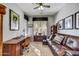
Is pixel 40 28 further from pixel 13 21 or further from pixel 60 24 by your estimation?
pixel 13 21

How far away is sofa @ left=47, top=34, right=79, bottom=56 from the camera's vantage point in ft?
5.47

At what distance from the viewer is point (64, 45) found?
A: 6.28 feet

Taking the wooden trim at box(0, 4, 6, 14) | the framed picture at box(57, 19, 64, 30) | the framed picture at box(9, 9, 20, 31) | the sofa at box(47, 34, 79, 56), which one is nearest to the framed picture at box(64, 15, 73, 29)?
the framed picture at box(57, 19, 64, 30)

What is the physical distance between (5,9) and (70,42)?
124cm

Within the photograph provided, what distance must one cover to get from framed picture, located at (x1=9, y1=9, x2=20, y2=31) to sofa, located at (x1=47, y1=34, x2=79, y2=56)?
65 centimetres

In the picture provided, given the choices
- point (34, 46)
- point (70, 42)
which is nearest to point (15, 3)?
point (34, 46)

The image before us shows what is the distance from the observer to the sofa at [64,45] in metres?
1.67

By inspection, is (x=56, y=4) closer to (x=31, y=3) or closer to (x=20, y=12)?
(x=31, y=3)

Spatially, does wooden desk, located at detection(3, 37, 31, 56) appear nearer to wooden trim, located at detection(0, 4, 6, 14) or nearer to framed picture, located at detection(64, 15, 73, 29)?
wooden trim, located at detection(0, 4, 6, 14)

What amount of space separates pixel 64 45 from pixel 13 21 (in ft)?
3.33

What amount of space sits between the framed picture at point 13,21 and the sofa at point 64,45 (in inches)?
25.5

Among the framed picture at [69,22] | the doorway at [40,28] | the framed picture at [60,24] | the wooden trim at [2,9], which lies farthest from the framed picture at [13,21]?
the framed picture at [69,22]

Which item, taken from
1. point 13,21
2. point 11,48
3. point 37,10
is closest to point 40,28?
point 37,10

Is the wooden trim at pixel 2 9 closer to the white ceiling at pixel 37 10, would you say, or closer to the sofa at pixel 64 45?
the white ceiling at pixel 37 10
